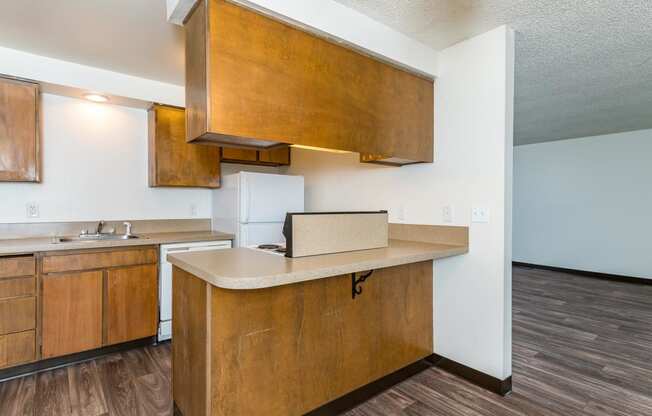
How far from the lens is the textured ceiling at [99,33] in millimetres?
2033

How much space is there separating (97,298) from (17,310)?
47cm

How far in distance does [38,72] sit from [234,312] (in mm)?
2672

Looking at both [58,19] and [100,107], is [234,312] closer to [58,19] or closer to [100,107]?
[58,19]

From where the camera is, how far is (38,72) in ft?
8.80

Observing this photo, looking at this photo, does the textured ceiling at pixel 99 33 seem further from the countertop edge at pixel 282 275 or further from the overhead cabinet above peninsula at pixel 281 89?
the countertop edge at pixel 282 275

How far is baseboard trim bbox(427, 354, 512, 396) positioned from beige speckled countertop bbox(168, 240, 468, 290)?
0.85 m

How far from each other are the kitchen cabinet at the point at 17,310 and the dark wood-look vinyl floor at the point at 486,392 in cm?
19

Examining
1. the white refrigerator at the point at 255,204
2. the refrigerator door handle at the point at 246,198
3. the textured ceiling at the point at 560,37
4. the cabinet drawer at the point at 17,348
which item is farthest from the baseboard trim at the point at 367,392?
the textured ceiling at the point at 560,37

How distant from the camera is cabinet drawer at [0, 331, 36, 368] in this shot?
91.0 inches

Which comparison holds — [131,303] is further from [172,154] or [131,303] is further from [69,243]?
[172,154]

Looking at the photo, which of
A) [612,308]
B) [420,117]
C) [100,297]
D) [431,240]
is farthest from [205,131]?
[612,308]

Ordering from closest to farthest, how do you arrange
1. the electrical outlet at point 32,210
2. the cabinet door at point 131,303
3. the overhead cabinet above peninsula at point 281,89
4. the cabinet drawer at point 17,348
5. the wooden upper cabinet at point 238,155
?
1. the overhead cabinet above peninsula at point 281,89
2. the cabinet drawer at point 17,348
3. the cabinet door at point 131,303
4. the electrical outlet at point 32,210
5. the wooden upper cabinet at point 238,155

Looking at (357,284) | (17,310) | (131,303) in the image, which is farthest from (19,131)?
(357,284)

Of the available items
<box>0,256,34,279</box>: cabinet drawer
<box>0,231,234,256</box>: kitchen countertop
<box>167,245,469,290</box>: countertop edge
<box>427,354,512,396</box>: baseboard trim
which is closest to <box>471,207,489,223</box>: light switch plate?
<box>167,245,469,290</box>: countertop edge
